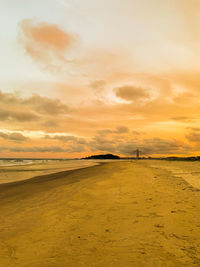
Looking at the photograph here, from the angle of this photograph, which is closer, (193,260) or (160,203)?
(193,260)

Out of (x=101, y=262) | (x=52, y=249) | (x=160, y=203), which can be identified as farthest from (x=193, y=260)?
(x=160, y=203)

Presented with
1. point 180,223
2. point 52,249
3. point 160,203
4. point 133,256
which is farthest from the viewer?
point 160,203

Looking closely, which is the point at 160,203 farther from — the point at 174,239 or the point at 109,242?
the point at 109,242

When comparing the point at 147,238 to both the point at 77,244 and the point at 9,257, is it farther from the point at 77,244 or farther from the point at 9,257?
the point at 9,257

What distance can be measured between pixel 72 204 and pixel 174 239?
14.5 feet

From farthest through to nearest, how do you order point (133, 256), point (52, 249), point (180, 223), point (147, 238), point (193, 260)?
point (180, 223)
point (147, 238)
point (52, 249)
point (133, 256)
point (193, 260)

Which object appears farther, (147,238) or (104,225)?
(104,225)

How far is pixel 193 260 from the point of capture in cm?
348

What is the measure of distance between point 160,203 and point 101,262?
4455 mm

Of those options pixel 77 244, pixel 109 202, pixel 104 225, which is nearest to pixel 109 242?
pixel 77 244

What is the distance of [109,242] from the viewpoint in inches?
170

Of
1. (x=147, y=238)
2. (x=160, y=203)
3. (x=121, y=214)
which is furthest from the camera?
(x=160, y=203)

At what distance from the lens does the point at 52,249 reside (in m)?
4.16

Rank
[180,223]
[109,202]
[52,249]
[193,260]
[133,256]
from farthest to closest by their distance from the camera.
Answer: [109,202], [180,223], [52,249], [133,256], [193,260]
